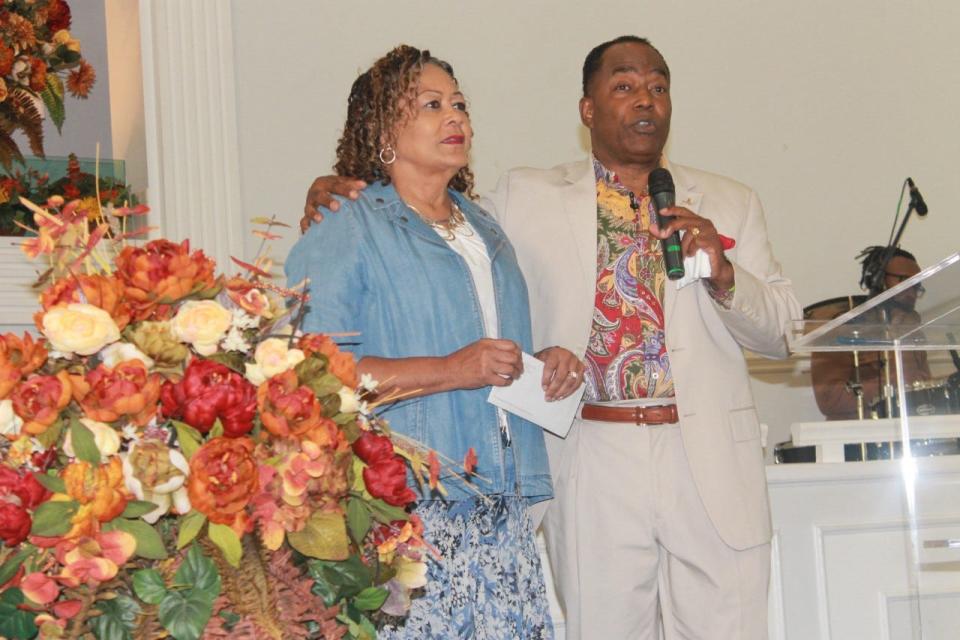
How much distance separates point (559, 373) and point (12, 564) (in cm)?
138

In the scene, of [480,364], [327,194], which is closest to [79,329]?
[480,364]

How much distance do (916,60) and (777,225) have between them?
841 millimetres

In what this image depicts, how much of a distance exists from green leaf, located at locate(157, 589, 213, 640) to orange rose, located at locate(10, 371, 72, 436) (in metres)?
0.20

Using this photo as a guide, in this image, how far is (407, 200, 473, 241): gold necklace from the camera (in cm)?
256

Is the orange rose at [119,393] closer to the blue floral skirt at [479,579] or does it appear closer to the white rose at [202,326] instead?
the white rose at [202,326]

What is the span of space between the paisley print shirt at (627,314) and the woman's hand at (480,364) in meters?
0.45

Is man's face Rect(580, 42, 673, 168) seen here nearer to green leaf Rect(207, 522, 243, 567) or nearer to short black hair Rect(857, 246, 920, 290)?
short black hair Rect(857, 246, 920, 290)

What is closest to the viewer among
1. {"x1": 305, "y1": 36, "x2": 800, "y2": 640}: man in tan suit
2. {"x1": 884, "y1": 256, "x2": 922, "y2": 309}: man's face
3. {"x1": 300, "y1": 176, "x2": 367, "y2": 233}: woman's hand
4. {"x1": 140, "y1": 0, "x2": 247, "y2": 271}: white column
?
{"x1": 300, "y1": 176, "x2": 367, "y2": 233}: woman's hand

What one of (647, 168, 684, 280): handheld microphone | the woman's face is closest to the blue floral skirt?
(647, 168, 684, 280): handheld microphone

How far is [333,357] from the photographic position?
1.45 metres

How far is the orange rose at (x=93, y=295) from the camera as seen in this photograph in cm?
137

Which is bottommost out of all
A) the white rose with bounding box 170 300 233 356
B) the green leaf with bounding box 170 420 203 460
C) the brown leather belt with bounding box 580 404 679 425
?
the brown leather belt with bounding box 580 404 679 425

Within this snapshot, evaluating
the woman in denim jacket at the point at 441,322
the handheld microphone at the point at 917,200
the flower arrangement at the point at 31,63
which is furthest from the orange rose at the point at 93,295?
the handheld microphone at the point at 917,200

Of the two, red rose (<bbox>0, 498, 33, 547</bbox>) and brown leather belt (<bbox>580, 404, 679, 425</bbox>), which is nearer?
red rose (<bbox>0, 498, 33, 547</bbox>)
